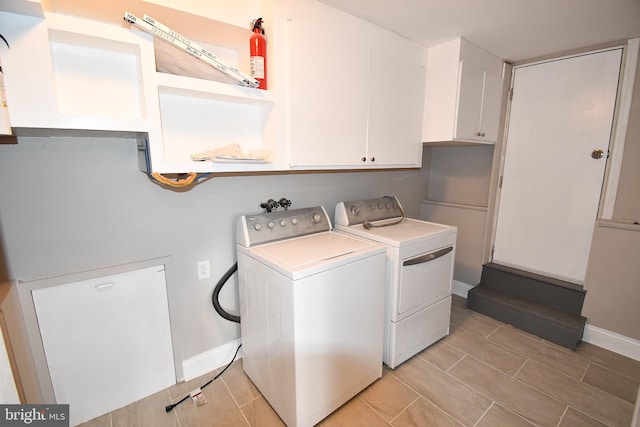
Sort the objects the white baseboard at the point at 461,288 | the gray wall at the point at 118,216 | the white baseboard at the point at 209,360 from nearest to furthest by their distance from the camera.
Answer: the gray wall at the point at 118,216 → the white baseboard at the point at 209,360 → the white baseboard at the point at 461,288

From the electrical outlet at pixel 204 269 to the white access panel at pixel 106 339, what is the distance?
0.20 metres

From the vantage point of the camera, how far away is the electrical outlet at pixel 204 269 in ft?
5.65

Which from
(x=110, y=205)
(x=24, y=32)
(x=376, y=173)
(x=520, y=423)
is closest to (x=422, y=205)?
(x=376, y=173)

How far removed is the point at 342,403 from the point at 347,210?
1.22 m

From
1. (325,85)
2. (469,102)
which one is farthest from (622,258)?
(325,85)

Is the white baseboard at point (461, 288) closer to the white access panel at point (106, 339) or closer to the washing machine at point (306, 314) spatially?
the washing machine at point (306, 314)

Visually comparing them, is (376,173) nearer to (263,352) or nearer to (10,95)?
(263,352)

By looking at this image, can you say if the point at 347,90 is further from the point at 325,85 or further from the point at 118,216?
the point at 118,216

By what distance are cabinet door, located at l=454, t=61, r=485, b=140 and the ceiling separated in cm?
21

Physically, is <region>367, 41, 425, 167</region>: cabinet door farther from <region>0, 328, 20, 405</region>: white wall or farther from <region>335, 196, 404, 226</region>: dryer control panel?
<region>0, 328, 20, 405</region>: white wall

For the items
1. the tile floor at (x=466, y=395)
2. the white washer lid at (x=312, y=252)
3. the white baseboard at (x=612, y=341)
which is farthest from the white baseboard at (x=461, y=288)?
the white washer lid at (x=312, y=252)

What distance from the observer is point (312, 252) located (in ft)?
4.98

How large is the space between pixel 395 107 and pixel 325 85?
25.1 inches

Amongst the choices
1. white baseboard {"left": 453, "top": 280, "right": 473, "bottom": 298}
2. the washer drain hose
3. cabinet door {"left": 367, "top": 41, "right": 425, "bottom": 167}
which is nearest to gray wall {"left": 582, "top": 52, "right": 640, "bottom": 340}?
white baseboard {"left": 453, "top": 280, "right": 473, "bottom": 298}
